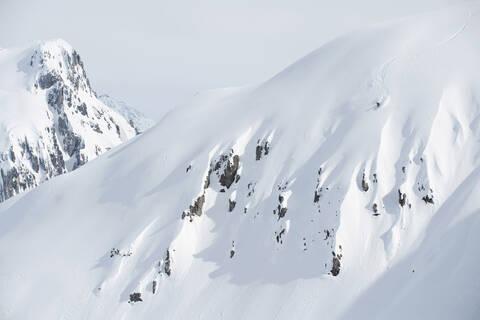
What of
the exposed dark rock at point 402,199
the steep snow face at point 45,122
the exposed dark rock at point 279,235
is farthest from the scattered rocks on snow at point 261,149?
the steep snow face at point 45,122

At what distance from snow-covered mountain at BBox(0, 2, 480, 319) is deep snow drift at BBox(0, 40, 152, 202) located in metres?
107

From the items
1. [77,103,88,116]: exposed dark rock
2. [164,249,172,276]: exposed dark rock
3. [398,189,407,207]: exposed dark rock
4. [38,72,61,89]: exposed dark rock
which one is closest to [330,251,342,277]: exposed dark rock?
[398,189,407,207]: exposed dark rock

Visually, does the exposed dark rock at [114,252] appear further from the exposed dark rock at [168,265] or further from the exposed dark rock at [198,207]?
the exposed dark rock at [198,207]

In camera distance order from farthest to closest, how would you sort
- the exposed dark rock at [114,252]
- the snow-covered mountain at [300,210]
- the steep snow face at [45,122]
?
1. the steep snow face at [45,122]
2. the exposed dark rock at [114,252]
3. the snow-covered mountain at [300,210]

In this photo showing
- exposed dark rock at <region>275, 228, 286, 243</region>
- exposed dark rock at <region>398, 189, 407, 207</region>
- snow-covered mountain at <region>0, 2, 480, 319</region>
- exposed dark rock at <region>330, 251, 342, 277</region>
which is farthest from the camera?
exposed dark rock at <region>275, 228, 286, 243</region>

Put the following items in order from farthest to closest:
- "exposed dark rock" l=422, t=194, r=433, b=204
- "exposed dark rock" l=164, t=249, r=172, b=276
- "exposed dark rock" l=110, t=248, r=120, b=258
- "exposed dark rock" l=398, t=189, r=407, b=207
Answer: "exposed dark rock" l=110, t=248, r=120, b=258 → "exposed dark rock" l=164, t=249, r=172, b=276 → "exposed dark rock" l=398, t=189, r=407, b=207 → "exposed dark rock" l=422, t=194, r=433, b=204

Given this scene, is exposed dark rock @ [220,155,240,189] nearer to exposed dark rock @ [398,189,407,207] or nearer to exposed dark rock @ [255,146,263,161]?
exposed dark rock @ [255,146,263,161]

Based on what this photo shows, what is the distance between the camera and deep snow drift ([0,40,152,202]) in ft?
494

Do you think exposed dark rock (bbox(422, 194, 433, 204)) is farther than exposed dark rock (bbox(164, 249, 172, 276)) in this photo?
No

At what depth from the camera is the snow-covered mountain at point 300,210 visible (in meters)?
34.0

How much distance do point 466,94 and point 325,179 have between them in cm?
1547

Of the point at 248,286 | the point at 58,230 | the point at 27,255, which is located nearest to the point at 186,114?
the point at 58,230

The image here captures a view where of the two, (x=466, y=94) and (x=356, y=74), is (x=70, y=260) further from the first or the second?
(x=466, y=94)

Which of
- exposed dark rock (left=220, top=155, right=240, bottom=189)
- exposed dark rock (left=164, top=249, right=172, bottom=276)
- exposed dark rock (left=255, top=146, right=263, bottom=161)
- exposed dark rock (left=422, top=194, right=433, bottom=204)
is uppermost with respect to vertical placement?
Answer: exposed dark rock (left=255, top=146, right=263, bottom=161)
